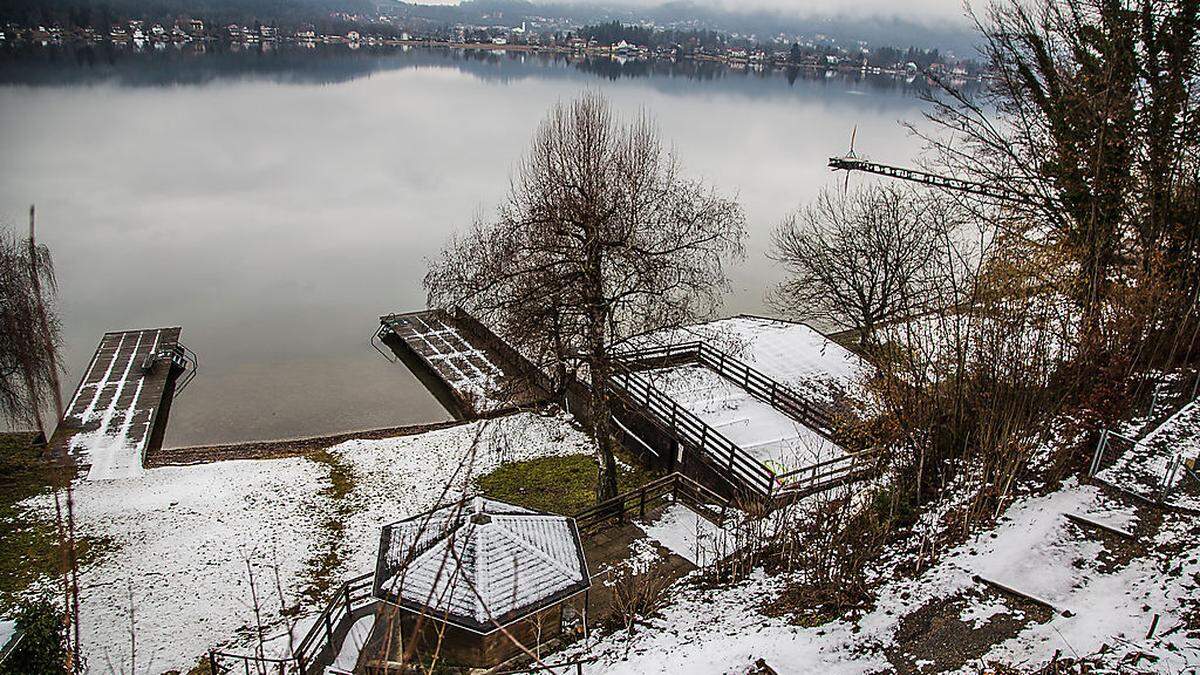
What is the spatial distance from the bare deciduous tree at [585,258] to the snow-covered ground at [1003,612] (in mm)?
6412

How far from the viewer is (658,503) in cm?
1600

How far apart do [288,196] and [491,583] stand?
45867mm

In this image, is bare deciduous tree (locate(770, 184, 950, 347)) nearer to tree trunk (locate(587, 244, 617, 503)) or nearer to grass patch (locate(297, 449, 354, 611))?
tree trunk (locate(587, 244, 617, 503))

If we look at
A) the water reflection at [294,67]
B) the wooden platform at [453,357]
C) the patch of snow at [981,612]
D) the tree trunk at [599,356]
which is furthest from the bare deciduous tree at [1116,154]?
the water reflection at [294,67]

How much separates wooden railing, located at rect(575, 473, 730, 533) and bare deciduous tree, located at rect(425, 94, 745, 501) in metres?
0.97

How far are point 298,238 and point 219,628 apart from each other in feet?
108

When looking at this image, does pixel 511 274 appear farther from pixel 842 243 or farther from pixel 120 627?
pixel 842 243

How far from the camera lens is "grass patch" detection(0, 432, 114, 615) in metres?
14.4

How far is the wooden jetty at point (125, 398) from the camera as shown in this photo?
2016cm

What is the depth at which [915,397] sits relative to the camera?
481 inches

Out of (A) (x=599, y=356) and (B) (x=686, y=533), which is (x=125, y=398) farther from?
(B) (x=686, y=533)

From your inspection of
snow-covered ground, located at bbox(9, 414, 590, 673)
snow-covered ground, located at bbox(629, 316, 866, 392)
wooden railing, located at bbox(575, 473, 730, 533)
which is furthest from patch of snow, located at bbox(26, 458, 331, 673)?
snow-covered ground, located at bbox(629, 316, 866, 392)

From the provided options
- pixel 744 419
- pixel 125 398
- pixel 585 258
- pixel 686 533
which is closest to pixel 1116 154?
pixel 744 419

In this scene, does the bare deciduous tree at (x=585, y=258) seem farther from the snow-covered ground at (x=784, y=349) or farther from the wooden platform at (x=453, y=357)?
the wooden platform at (x=453, y=357)
